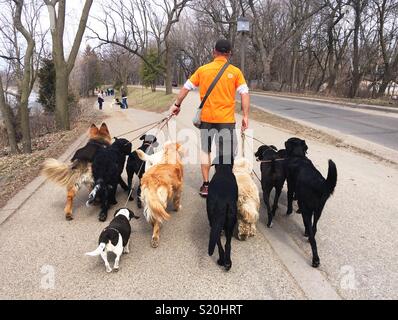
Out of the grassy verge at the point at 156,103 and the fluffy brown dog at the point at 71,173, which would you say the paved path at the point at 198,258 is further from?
the grassy verge at the point at 156,103

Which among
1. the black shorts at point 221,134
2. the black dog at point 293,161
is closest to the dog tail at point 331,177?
the black dog at point 293,161

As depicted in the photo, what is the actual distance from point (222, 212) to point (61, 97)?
41.6 ft

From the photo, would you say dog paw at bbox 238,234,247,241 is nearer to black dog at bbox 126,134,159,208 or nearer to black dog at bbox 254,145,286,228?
black dog at bbox 254,145,286,228

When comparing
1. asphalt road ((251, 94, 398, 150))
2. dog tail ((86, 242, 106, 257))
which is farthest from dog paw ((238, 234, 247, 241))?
asphalt road ((251, 94, 398, 150))

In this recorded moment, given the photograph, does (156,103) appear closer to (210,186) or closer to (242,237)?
(242,237)

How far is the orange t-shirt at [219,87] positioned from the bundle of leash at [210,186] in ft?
2.48

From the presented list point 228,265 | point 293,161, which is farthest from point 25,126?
point 228,265

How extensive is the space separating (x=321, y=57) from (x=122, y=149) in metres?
48.5

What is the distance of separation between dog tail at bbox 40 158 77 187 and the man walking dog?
6.24ft

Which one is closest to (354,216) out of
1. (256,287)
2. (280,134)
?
(256,287)

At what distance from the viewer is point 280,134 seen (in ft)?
37.4

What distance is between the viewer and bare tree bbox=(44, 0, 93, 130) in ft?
43.9

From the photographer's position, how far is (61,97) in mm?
13945
